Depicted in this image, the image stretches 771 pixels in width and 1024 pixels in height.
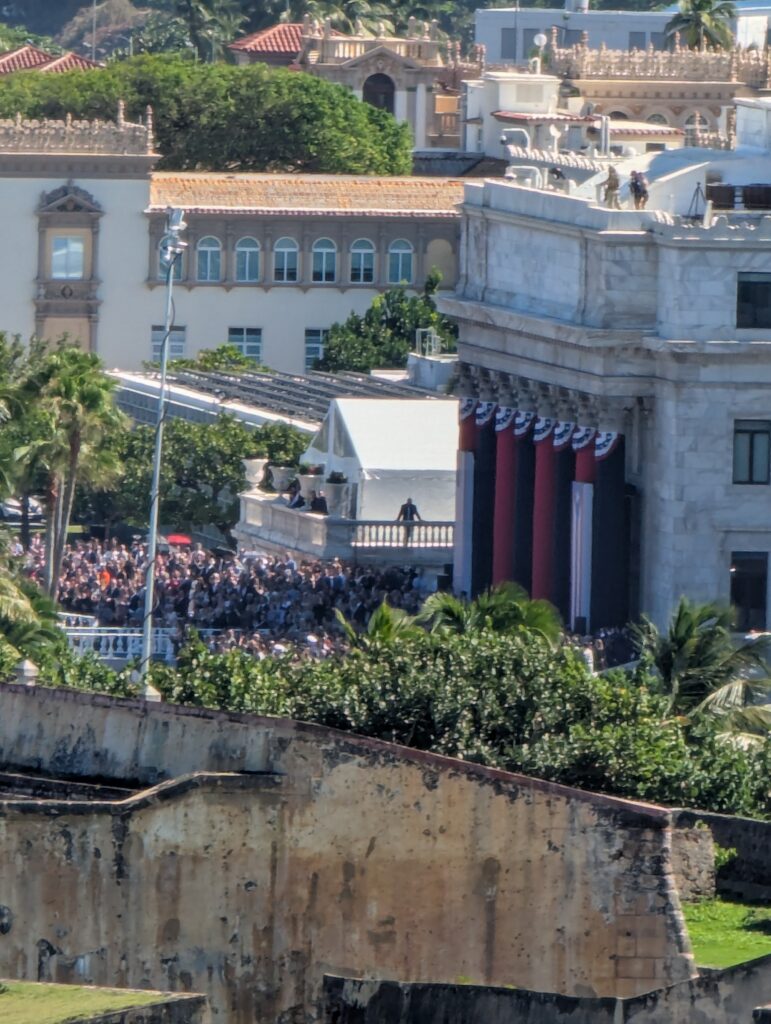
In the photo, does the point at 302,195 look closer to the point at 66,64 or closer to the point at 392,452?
the point at 66,64

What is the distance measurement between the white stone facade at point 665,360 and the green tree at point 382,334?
147ft

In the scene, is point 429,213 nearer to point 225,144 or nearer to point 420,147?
point 225,144

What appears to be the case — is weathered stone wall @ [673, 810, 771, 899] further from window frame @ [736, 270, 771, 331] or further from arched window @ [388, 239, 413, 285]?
arched window @ [388, 239, 413, 285]

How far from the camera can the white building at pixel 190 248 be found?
139250mm

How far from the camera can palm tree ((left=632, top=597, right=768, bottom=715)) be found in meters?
58.6

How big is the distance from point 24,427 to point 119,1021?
53.6 meters

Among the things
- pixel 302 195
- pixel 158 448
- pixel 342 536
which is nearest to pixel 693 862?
pixel 158 448

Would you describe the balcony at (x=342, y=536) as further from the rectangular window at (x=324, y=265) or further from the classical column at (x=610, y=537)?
the rectangular window at (x=324, y=265)

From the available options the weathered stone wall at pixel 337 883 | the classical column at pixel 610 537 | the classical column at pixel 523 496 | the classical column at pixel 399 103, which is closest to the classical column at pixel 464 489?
the classical column at pixel 523 496

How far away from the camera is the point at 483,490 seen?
8669cm

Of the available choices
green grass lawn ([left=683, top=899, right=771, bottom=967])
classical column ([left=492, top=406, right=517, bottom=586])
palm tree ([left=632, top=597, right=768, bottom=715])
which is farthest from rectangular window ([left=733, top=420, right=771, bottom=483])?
green grass lawn ([left=683, top=899, right=771, bottom=967])

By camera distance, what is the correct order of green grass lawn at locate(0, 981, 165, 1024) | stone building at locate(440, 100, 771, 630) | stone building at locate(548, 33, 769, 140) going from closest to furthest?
green grass lawn at locate(0, 981, 165, 1024) < stone building at locate(440, 100, 771, 630) < stone building at locate(548, 33, 769, 140)

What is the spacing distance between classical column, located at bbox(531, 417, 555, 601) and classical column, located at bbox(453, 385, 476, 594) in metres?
2.75

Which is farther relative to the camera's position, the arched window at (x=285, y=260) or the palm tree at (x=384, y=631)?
the arched window at (x=285, y=260)
